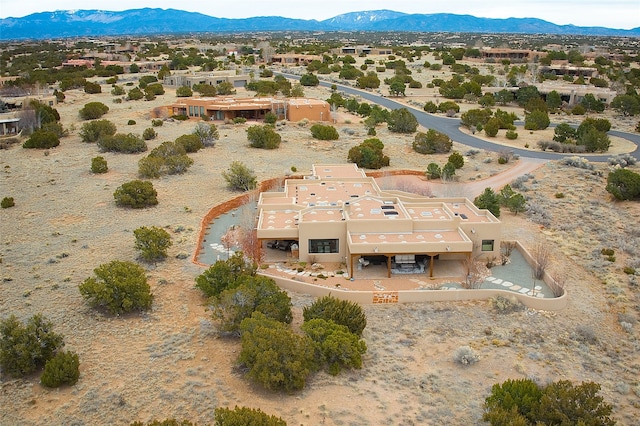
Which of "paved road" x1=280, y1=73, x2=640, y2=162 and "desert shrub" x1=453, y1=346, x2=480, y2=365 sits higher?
"paved road" x1=280, y1=73, x2=640, y2=162

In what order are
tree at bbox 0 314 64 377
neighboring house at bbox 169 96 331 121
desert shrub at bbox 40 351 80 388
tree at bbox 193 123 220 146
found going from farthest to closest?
neighboring house at bbox 169 96 331 121 → tree at bbox 193 123 220 146 → tree at bbox 0 314 64 377 → desert shrub at bbox 40 351 80 388

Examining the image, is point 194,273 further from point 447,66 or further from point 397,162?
point 447,66

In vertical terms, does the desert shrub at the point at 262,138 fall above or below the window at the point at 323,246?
above

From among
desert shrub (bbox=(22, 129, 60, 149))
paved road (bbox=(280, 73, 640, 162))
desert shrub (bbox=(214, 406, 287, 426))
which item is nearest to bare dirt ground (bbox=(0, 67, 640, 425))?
desert shrub (bbox=(214, 406, 287, 426))

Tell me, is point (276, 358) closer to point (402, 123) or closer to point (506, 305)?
point (506, 305)

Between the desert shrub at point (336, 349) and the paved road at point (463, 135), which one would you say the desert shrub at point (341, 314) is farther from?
the paved road at point (463, 135)

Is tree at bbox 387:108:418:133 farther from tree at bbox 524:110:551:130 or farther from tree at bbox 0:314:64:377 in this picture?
tree at bbox 0:314:64:377

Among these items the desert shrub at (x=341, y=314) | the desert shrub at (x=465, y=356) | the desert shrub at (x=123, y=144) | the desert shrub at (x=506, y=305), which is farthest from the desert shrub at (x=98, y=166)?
the desert shrub at (x=465, y=356)

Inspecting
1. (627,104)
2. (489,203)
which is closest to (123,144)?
(489,203)
